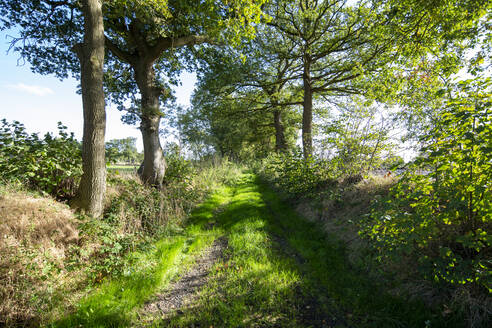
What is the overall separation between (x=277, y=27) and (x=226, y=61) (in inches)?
136

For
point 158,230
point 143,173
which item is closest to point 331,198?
point 158,230

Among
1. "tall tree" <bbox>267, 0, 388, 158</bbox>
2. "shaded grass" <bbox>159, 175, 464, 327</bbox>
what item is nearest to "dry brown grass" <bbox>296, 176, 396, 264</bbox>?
"shaded grass" <bbox>159, 175, 464, 327</bbox>

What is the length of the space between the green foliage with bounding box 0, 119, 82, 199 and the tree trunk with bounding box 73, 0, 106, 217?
0.48 m

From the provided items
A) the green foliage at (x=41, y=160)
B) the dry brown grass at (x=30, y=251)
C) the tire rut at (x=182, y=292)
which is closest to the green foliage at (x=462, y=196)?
the tire rut at (x=182, y=292)

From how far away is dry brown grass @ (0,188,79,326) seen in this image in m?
2.61

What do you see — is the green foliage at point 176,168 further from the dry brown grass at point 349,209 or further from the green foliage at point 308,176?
the dry brown grass at point 349,209

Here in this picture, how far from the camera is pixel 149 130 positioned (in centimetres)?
782

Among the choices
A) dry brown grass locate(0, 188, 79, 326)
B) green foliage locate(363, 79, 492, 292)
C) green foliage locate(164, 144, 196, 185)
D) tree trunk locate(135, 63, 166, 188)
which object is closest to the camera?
green foliage locate(363, 79, 492, 292)

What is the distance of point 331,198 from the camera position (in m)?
5.86

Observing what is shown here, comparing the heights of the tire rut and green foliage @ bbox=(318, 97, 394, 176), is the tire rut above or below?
below

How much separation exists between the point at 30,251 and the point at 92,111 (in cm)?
298

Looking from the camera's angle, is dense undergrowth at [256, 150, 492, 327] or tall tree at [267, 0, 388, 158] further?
tall tree at [267, 0, 388, 158]

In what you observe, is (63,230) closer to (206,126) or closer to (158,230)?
(158,230)

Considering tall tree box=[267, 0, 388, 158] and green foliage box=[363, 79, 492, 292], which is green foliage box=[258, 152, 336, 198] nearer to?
tall tree box=[267, 0, 388, 158]
